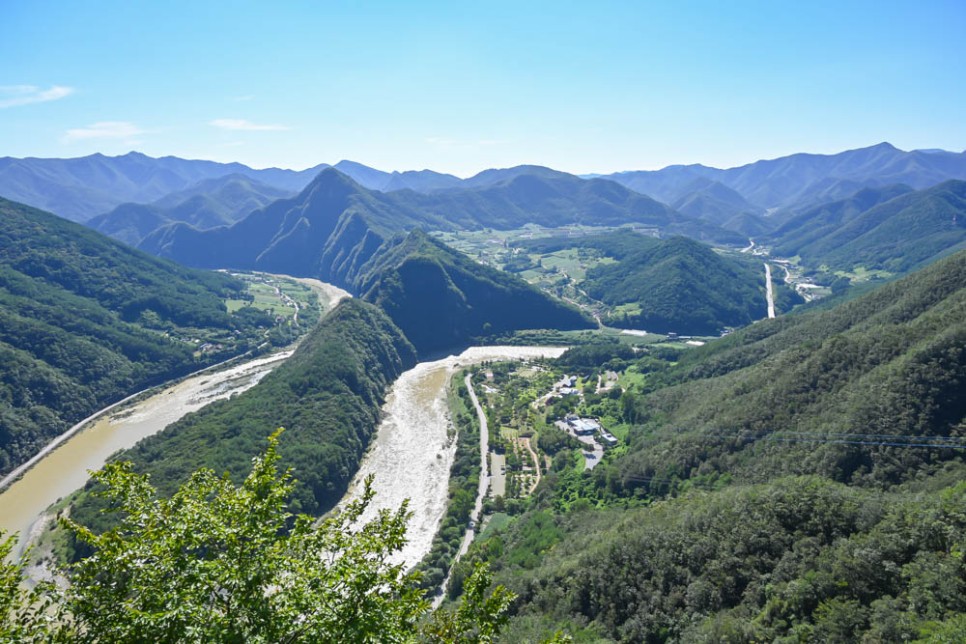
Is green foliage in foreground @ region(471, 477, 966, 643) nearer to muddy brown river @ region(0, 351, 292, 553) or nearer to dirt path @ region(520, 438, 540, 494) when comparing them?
dirt path @ region(520, 438, 540, 494)

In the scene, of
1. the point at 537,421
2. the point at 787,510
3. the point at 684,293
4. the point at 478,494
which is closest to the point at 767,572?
the point at 787,510

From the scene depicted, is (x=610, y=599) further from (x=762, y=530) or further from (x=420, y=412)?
(x=420, y=412)

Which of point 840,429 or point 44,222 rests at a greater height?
point 44,222

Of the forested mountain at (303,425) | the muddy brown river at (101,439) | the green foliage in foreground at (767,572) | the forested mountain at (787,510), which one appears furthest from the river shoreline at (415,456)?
the muddy brown river at (101,439)

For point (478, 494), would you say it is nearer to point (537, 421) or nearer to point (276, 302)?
point (537, 421)

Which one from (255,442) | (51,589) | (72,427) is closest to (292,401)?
(255,442)

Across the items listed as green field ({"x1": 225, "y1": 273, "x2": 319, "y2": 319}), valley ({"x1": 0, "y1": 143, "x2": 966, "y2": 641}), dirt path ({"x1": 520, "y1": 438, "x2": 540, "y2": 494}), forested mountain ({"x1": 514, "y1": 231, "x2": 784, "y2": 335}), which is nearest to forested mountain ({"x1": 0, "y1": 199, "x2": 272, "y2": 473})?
valley ({"x1": 0, "y1": 143, "x2": 966, "y2": 641})
